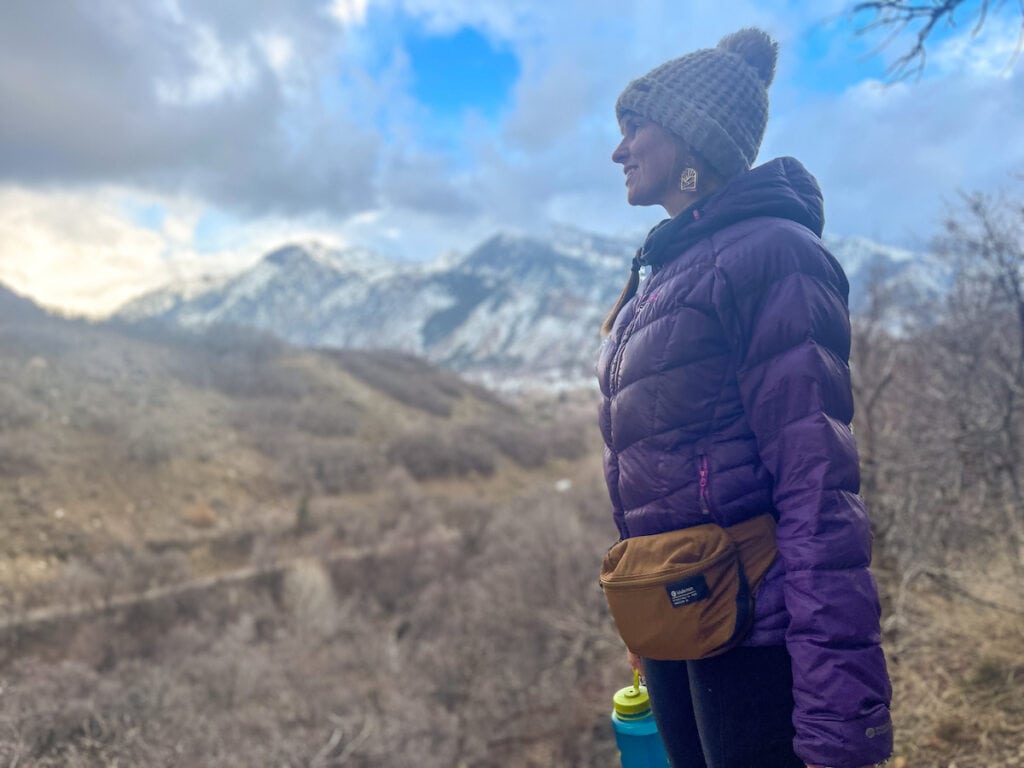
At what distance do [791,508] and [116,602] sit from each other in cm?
1419

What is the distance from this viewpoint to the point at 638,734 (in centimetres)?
202

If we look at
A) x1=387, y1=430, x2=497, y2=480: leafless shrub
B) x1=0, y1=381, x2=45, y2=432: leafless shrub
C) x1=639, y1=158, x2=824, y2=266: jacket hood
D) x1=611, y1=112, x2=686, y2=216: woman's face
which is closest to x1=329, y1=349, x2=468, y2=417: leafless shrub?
x1=387, y1=430, x2=497, y2=480: leafless shrub

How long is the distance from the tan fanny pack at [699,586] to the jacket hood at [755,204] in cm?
70

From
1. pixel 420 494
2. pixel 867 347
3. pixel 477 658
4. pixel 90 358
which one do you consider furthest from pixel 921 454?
pixel 90 358

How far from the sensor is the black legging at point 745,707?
56.6 inches

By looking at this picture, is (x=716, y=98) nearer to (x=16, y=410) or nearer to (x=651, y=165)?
(x=651, y=165)

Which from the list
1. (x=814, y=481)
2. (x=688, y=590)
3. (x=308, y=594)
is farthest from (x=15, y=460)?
(x=814, y=481)

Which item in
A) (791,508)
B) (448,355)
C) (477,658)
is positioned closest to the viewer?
(791,508)

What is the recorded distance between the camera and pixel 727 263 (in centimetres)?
148

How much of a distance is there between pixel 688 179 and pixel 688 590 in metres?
1.03

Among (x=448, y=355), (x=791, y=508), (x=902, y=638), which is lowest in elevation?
(x=902, y=638)

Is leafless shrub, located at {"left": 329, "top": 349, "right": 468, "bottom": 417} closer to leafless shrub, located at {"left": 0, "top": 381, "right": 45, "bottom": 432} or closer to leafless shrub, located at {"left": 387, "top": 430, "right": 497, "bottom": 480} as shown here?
leafless shrub, located at {"left": 387, "top": 430, "right": 497, "bottom": 480}

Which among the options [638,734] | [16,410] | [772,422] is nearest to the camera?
[772,422]

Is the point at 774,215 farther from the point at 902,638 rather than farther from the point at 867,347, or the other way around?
the point at 867,347
